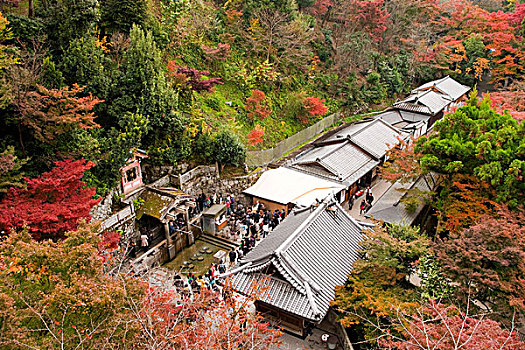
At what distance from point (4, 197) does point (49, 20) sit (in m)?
10.5

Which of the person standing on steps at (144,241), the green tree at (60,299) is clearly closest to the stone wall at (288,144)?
the person standing on steps at (144,241)

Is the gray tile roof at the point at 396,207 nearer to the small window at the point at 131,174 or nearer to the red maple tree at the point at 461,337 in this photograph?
the red maple tree at the point at 461,337

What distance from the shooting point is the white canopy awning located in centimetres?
Answer: 2283

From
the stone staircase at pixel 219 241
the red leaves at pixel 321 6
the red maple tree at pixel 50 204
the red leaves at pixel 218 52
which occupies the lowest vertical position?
the stone staircase at pixel 219 241

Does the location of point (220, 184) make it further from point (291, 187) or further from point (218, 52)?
point (218, 52)

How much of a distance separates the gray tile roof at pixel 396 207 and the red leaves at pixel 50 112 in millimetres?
15799

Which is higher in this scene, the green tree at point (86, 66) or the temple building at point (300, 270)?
the green tree at point (86, 66)

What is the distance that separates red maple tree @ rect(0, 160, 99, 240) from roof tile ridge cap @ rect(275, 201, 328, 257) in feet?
26.9

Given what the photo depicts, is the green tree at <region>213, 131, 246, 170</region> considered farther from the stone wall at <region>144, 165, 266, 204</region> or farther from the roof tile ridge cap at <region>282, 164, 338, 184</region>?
the roof tile ridge cap at <region>282, 164, 338, 184</region>

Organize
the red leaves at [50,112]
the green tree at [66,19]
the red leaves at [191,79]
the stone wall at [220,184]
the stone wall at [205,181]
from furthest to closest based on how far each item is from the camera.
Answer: the red leaves at [191,79] → the stone wall at [220,184] → the stone wall at [205,181] → the green tree at [66,19] → the red leaves at [50,112]

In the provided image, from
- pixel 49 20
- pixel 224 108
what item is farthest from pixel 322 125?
pixel 49 20

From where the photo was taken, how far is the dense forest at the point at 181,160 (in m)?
9.42

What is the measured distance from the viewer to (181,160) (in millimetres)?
23266

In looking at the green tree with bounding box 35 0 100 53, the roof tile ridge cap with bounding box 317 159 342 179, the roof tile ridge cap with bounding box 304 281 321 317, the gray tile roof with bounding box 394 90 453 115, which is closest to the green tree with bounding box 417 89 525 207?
the roof tile ridge cap with bounding box 317 159 342 179
